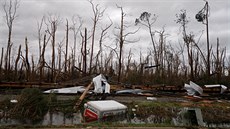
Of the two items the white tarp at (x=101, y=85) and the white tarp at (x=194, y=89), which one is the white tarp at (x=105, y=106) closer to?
the white tarp at (x=101, y=85)

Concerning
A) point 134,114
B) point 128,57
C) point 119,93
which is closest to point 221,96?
point 119,93

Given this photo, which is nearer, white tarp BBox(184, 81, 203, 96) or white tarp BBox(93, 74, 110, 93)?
white tarp BBox(93, 74, 110, 93)

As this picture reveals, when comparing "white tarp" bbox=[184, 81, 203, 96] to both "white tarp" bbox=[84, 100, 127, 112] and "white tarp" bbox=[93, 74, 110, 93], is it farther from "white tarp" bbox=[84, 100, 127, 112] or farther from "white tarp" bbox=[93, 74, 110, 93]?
"white tarp" bbox=[84, 100, 127, 112]

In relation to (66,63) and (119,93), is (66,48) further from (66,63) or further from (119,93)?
(119,93)

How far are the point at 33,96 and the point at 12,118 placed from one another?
0.86m

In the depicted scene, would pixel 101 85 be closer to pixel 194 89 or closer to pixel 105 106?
pixel 105 106

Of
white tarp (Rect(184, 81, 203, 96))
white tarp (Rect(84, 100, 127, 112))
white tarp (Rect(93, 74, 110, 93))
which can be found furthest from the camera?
white tarp (Rect(184, 81, 203, 96))

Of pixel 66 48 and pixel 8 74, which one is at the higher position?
pixel 66 48

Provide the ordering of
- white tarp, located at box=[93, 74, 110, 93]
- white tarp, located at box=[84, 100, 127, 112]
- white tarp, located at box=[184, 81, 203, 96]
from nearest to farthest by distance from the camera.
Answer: white tarp, located at box=[84, 100, 127, 112], white tarp, located at box=[93, 74, 110, 93], white tarp, located at box=[184, 81, 203, 96]

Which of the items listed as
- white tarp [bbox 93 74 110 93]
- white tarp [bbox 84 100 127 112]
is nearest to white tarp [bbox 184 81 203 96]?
white tarp [bbox 93 74 110 93]

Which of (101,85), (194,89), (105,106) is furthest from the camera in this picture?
(194,89)

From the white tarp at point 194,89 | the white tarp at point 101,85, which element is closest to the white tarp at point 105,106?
the white tarp at point 101,85

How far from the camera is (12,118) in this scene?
23.1ft

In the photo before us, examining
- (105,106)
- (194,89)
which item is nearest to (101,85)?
(105,106)
